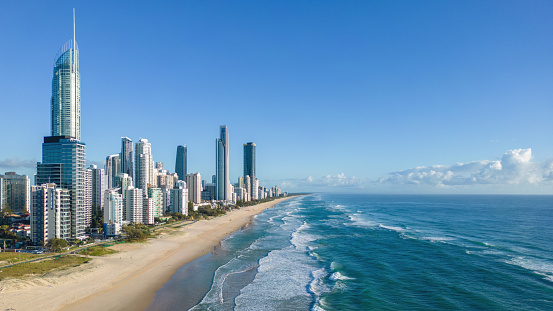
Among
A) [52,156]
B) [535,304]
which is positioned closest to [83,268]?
[52,156]

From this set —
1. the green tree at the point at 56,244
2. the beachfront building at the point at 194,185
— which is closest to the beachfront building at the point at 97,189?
the green tree at the point at 56,244

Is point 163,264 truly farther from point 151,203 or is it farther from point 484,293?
point 151,203

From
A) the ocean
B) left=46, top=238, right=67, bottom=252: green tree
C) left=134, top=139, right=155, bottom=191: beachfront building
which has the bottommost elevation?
the ocean

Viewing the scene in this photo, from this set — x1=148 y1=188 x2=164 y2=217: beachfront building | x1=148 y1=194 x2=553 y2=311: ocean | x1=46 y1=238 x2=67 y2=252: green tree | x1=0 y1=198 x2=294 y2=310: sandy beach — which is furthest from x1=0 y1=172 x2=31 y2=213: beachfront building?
x1=148 y1=194 x2=553 y2=311: ocean

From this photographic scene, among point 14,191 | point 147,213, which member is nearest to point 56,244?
point 147,213

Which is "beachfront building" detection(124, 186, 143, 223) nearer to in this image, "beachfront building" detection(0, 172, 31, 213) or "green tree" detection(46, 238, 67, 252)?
"green tree" detection(46, 238, 67, 252)

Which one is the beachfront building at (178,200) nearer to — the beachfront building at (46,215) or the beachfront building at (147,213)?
the beachfront building at (147,213)
